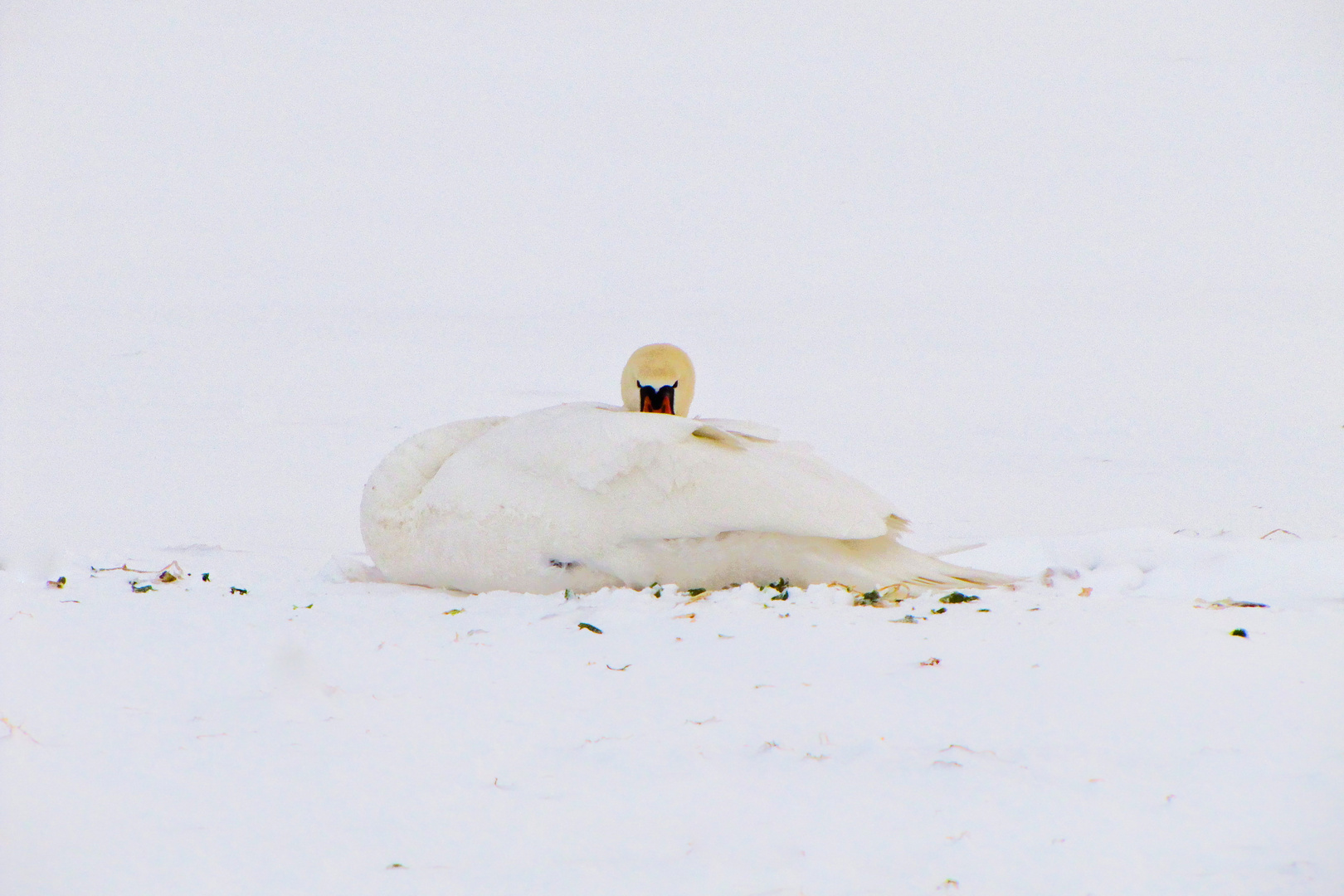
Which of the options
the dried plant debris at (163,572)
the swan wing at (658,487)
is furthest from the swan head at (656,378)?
the dried plant debris at (163,572)

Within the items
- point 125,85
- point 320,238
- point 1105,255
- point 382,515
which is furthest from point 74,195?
point 382,515

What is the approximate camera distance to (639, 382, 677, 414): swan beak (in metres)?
4.80

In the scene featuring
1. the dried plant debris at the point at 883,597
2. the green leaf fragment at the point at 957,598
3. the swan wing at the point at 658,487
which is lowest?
the dried plant debris at the point at 883,597

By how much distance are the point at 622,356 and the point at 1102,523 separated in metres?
4.62

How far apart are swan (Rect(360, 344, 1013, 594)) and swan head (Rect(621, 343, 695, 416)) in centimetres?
58

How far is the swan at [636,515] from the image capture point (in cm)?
384

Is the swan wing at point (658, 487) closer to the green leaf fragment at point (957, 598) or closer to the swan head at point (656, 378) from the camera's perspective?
the green leaf fragment at point (957, 598)

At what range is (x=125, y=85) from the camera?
1995cm

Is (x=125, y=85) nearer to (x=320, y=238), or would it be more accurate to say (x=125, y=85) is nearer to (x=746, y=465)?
(x=320, y=238)

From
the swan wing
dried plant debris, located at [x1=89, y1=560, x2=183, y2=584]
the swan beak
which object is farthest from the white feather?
dried plant debris, located at [x1=89, y1=560, x2=183, y2=584]

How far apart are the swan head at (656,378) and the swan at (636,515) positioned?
0.58m

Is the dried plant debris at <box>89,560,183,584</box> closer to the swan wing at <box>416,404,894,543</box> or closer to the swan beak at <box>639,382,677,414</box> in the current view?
the swan wing at <box>416,404,894,543</box>

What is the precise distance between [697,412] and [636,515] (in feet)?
15.7

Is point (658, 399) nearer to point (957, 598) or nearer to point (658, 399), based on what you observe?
point (658, 399)
